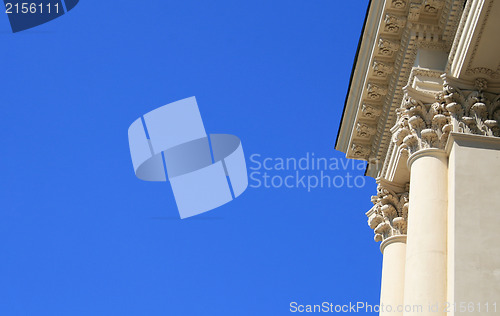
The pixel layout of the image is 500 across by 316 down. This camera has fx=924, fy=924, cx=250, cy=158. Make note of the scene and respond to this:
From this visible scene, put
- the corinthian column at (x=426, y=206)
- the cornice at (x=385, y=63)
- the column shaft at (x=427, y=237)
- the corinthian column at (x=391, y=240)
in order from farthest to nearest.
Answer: the corinthian column at (x=391, y=240)
the cornice at (x=385, y=63)
the corinthian column at (x=426, y=206)
the column shaft at (x=427, y=237)

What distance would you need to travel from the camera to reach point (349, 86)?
3709 cm

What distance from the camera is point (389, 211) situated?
3484 cm

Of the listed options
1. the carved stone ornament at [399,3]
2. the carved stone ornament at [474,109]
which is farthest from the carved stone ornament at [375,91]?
the carved stone ornament at [474,109]

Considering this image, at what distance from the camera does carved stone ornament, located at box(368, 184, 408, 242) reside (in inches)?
1363

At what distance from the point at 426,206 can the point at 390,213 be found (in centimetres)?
726

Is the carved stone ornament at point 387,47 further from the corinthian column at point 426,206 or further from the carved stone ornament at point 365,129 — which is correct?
the carved stone ornament at point 365,129

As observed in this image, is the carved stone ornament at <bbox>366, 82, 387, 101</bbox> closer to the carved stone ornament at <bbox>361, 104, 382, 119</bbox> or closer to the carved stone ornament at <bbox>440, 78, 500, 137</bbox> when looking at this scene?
the carved stone ornament at <bbox>361, 104, 382, 119</bbox>

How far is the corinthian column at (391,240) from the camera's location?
112ft

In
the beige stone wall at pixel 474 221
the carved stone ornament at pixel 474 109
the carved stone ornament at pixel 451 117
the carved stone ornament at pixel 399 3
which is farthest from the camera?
the carved stone ornament at pixel 399 3

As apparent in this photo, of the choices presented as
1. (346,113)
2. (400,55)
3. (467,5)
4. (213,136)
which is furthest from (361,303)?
(213,136)

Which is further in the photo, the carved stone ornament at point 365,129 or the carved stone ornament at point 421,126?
Answer: the carved stone ornament at point 365,129

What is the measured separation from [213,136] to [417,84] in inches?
823

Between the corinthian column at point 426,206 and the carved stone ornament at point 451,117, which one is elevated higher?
the carved stone ornament at point 451,117

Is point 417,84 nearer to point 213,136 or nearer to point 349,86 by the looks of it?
point 349,86
